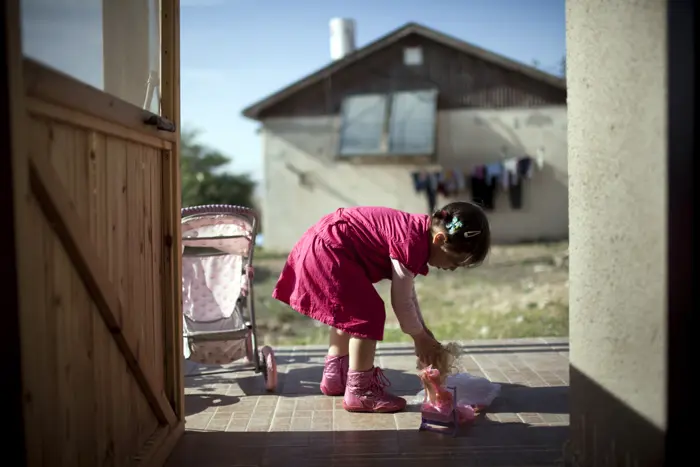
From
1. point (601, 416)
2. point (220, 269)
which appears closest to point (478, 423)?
point (601, 416)

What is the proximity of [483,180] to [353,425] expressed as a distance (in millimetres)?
12597

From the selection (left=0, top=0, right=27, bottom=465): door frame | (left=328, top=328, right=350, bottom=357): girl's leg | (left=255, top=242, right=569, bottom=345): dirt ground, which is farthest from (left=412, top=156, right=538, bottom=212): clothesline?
(left=0, top=0, right=27, bottom=465): door frame

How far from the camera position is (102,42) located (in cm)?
242

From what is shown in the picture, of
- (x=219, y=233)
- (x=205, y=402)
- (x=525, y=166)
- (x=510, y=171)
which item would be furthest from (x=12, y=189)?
(x=525, y=166)

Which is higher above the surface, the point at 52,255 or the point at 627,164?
the point at 627,164

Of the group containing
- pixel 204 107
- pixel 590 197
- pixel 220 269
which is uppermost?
pixel 204 107

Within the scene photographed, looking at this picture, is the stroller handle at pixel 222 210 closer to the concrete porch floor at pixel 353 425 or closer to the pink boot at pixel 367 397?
the concrete porch floor at pixel 353 425

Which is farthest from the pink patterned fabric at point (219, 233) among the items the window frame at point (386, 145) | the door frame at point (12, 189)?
the window frame at point (386, 145)

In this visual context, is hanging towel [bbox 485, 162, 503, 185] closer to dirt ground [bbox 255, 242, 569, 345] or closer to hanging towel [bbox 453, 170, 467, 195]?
hanging towel [bbox 453, 170, 467, 195]

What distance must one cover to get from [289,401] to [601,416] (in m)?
1.76

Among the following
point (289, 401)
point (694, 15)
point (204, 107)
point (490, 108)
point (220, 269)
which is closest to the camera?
point (694, 15)

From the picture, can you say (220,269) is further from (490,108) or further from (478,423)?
(490,108)

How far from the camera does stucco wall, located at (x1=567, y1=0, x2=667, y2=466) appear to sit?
1.99 metres

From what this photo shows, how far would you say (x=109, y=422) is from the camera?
7.47 feet
